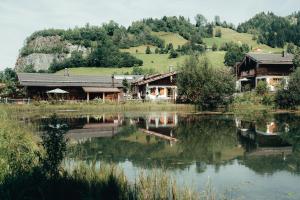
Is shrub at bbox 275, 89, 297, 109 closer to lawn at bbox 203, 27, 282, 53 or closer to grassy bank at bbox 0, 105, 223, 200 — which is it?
grassy bank at bbox 0, 105, 223, 200

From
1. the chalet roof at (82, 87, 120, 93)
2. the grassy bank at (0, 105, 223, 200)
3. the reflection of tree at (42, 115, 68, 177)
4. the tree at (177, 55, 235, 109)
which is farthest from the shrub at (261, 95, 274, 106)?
the reflection of tree at (42, 115, 68, 177)

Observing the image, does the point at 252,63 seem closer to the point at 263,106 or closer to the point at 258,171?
the point at 263,106

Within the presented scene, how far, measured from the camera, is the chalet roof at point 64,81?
194 ft

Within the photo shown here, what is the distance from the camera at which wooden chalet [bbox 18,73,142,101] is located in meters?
58.5

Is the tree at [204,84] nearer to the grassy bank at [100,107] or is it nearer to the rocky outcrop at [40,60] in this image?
the grassy bank at [100,107]

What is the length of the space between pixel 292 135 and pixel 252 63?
38.7 m

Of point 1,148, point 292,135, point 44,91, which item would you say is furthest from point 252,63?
point 1,148

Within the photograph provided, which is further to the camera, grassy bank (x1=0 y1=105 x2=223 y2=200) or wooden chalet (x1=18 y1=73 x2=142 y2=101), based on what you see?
wooden chalet (x1=18 y1=73 x2=142 y2=101)

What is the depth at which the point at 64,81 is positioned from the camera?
62.0 m

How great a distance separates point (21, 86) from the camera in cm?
5838

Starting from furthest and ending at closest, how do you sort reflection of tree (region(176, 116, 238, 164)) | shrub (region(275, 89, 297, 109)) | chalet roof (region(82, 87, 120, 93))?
chalet roof (region(82, 87, 120, 93)) < shrub (region(275, 89, 297, 109)) < reflection of tree (region(176, 116, 238, 164))

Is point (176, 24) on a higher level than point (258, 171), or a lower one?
higher

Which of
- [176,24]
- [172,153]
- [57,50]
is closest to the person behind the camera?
[172,153]

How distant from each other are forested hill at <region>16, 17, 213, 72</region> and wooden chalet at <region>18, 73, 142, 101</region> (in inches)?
1764
